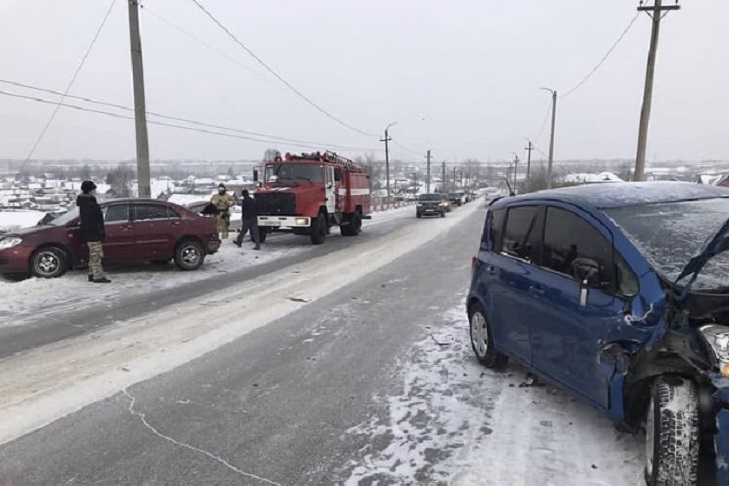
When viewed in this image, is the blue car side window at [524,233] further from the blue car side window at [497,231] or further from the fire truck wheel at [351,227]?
the fire truck wheel at [351,227]

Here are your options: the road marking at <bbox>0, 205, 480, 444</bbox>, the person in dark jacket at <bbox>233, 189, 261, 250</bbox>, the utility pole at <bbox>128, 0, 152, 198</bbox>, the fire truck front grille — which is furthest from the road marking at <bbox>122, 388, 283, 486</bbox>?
the fire truck front grille

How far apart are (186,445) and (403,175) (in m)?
136

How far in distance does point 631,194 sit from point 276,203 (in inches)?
611

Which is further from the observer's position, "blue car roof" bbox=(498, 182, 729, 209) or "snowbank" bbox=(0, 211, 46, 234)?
"snowbank" bbox=(0, 211, 46, 234)

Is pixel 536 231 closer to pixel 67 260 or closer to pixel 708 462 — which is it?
pixel 708 462

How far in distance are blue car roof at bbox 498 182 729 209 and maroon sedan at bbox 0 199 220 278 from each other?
32.2 ft

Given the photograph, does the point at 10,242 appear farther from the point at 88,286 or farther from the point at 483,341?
the point at 483,341

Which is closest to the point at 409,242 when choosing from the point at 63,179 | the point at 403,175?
the point at 63,179

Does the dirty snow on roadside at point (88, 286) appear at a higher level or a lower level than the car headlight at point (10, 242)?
lower

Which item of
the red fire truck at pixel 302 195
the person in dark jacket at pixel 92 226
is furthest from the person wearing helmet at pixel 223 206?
the person in dark jacket at pixel 92 226

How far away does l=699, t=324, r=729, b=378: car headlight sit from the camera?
3.01 meters

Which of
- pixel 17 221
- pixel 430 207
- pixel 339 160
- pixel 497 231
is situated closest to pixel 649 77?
pixel 339 160

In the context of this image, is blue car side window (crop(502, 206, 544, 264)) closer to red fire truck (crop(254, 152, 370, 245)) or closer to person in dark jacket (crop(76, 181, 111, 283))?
person in dark jacket (crop(76, 181, 111, 283))

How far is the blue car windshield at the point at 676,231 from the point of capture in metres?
3.62
